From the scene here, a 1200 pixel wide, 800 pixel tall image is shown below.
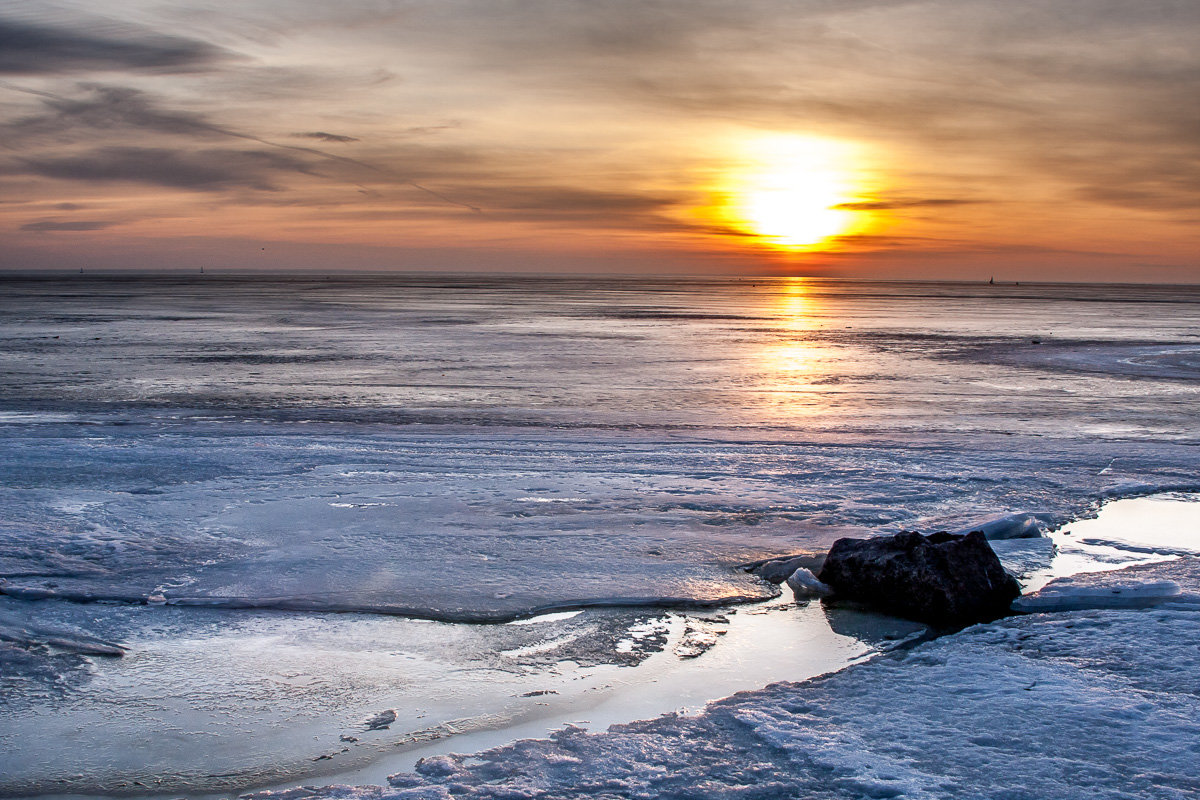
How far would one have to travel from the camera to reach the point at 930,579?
502 centimetres

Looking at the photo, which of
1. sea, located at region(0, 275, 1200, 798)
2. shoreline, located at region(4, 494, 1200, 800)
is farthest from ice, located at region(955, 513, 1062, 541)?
shoreline, located at region(4, 494, 1200, 800)

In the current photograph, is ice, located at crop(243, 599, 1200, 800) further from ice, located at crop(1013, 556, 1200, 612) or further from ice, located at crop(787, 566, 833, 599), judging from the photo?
ice, located at crop(787, 566, 833, 599)

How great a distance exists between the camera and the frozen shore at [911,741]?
3.34 m

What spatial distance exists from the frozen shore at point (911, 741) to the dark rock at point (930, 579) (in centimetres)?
45

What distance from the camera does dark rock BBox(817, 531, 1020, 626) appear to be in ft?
16.4

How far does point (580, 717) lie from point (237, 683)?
61.0 inches

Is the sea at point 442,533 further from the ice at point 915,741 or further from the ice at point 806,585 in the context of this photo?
the ice at point 915,741

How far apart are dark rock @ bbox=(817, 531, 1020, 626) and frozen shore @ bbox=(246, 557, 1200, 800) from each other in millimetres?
449

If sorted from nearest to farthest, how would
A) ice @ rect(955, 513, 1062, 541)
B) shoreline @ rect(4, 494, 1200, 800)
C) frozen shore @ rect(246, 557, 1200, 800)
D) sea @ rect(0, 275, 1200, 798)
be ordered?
frozen shore @ rect(246, 557, 1200, 800), shoreline @ rect(4, 494, 1200, 800), sea @ rect(0, 275, 1200, 798), ice @ rect(955, 513, 1062, 541)

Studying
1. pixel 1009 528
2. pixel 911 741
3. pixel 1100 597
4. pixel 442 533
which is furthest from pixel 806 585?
pixel 442 533

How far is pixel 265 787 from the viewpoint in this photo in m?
3.35

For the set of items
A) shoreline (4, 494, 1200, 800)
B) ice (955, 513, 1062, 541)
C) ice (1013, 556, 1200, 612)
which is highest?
ice (955, 513, 1062, 541)

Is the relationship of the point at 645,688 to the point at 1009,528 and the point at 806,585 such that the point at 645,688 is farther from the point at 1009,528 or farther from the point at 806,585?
the point at 1009,528

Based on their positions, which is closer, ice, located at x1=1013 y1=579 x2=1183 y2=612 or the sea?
the sea
